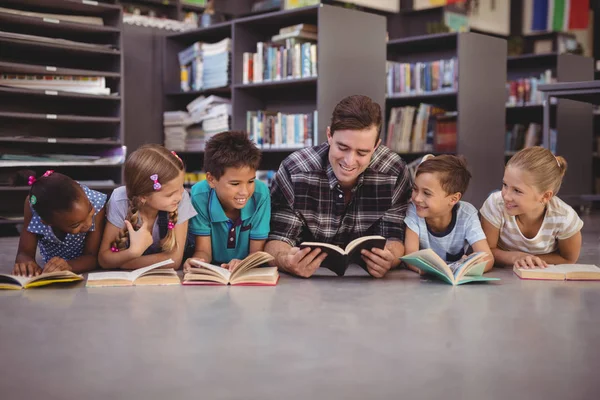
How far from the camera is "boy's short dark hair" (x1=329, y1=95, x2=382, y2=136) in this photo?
2.26 metres

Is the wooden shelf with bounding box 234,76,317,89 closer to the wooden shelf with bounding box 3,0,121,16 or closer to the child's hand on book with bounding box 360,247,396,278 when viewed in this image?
the wooden shelf with bounding box 3,0,121,16

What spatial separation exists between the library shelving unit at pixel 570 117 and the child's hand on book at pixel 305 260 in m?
4.60

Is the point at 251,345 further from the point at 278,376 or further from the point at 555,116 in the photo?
the point at 555,116

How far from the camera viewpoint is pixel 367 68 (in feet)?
14.4

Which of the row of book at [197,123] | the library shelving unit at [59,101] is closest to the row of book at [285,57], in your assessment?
the row of book at [197,123]

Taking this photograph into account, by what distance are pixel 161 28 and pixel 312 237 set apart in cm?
348

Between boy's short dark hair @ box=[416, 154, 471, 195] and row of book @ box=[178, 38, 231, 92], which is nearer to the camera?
boy's short dark hair @ box=[416, 154, 471, 195]

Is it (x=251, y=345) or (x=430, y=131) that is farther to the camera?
(x=430, y=131)

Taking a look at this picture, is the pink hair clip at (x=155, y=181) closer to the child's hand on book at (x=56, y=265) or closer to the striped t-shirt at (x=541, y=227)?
the child's hand on book at (x=56, y=265)

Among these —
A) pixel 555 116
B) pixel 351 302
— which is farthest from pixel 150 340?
pixel 555 116

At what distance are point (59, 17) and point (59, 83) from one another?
42 cm

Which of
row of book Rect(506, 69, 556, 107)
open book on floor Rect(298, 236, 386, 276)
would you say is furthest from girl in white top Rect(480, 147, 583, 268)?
row of book Rect(506, 69, 556, 107)

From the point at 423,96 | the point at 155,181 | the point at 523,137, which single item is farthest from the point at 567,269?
the point at 523,137

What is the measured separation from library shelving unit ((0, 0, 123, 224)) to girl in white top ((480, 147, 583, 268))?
105 inches
